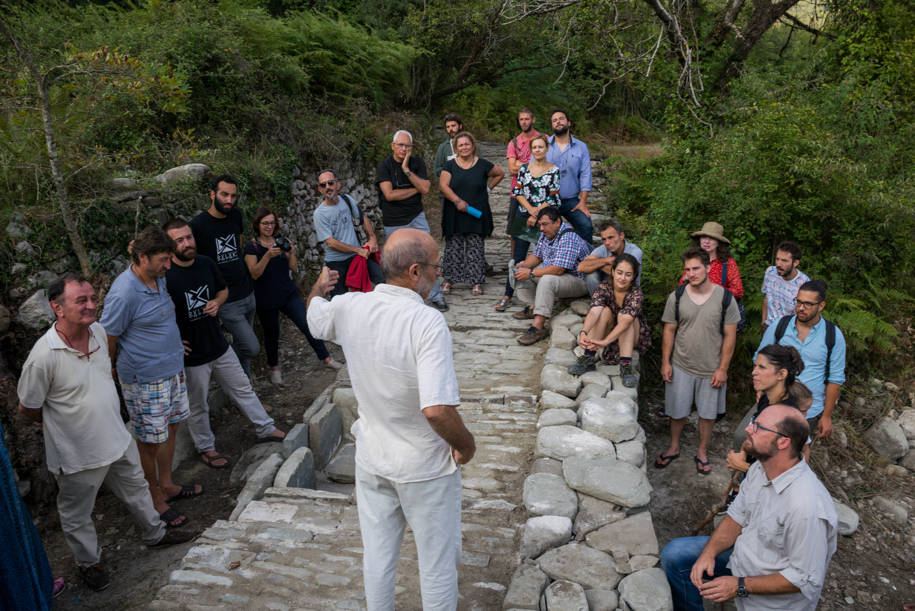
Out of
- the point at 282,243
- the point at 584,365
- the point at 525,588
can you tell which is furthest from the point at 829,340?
the point at 282,243

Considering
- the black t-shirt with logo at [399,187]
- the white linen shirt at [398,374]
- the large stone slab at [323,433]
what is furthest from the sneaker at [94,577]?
the black t-shirt with logo at [399,187]

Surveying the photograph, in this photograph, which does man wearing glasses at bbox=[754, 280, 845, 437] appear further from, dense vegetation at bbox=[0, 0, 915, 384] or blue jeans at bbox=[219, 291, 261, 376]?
blue jeans at bbox=[219, 291, 261, 376]

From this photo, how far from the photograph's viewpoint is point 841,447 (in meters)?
6.55

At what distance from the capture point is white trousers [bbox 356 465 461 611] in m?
2.50

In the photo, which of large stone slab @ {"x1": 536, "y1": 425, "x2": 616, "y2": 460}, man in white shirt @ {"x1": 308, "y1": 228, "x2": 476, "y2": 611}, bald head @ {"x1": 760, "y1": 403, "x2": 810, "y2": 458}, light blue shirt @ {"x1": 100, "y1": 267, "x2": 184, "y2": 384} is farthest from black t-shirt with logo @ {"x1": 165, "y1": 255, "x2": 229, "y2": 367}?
bald head @ {"x1": 760, "y1": 403, "x2": 810, "y2": 458}

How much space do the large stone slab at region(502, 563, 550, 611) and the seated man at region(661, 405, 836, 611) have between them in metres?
0.89

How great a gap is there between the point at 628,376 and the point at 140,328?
386 centimetres

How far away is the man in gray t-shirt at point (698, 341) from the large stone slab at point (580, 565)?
2.36 m

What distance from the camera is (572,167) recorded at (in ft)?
22.6

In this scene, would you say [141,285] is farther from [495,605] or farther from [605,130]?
[605,130]

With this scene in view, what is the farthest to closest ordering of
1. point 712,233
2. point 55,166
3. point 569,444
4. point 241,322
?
point 712,233
point 241,322
point 55,166
point 569,444

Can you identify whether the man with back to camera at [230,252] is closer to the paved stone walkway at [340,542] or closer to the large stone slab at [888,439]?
the paved stone walkway at [340,542]

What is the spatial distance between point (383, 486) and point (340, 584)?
1057mm

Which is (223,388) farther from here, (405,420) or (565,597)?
(565,597)
